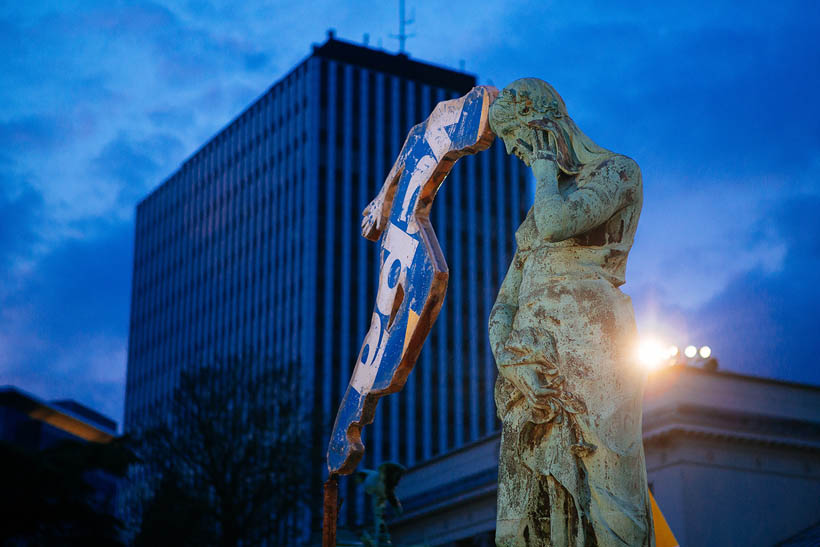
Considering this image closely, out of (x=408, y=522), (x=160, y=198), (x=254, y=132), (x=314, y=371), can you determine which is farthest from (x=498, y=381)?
(x=160, y=198)

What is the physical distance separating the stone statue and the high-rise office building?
75.6 metres

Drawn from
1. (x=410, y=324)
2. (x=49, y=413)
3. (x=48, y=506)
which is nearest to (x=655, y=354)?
(x=48, y=506)

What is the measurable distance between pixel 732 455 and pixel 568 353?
35.3m

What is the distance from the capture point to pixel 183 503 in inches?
1373

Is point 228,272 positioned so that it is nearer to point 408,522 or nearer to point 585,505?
point 408,522

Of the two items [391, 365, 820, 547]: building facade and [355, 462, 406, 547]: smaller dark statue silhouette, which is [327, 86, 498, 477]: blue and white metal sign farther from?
[391, 365, 820, 547]: building facade

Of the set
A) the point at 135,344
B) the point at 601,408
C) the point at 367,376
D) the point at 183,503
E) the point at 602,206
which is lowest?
the point at 601,408

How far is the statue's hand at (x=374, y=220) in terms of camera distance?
7766 mm

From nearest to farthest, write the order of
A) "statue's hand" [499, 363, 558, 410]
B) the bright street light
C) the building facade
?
"statue's hand" [499, 363, 558, 410], the bright street light, the building facade

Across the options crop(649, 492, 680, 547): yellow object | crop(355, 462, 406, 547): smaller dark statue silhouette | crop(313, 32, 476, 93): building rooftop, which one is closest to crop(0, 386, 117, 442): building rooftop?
crop(313, 32, 476, 93): building rooftop

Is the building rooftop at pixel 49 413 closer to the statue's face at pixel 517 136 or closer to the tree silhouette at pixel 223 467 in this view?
the tree silhouette at pixel 223 467

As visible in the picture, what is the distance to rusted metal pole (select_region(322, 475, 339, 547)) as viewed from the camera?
751 cm

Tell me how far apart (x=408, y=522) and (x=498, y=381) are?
155 feet

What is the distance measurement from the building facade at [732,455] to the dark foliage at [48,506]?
1762 cm
